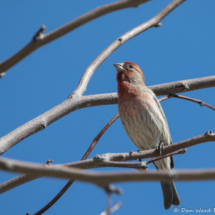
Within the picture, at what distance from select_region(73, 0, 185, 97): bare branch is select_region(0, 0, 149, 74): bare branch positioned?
2.31 m

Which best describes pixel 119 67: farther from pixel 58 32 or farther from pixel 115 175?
pixel 115 175

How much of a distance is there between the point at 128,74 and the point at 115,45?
1918mm

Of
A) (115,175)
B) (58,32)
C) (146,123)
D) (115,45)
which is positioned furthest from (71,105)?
(115,175)

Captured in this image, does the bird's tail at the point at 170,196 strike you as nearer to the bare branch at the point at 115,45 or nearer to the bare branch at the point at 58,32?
the bare branch at the point at 115,45

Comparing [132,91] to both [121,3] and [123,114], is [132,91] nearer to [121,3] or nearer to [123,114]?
[123,114]

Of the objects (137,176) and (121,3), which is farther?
(121,3)

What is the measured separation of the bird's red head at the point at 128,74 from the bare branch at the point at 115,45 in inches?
61.8

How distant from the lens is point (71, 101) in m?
4.29

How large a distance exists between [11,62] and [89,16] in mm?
583

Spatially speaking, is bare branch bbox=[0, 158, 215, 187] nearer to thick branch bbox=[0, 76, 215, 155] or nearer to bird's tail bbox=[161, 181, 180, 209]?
thick branch bbox=[0, 76, 215, 155]

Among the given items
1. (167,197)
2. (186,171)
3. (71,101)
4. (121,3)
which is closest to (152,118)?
(167,197)

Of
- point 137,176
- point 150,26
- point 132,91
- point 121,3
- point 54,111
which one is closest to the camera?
point 137,176

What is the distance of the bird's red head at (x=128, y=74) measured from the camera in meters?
6.67

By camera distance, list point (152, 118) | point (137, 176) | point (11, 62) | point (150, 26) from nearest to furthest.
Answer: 1. point (137, 176)
2. point (11, 62)
3. point (150, 26)
4. point (152, 118)
